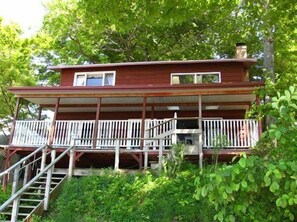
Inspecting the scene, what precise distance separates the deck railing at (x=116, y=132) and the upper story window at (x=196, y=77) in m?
3.42

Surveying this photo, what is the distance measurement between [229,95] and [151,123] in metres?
3.43

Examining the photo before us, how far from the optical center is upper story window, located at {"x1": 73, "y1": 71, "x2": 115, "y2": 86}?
17.5 metres

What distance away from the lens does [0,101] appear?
2091 cm

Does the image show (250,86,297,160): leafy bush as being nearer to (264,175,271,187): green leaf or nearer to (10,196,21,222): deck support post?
(264,175,271,187): green leaf

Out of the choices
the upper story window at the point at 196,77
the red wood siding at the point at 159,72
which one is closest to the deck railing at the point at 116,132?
the red wood siding at the point at 159,72

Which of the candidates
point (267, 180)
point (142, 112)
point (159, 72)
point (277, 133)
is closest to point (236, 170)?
point (267, 180)

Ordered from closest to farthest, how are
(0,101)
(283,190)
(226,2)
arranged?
(283,190), (226,2), (0,101)

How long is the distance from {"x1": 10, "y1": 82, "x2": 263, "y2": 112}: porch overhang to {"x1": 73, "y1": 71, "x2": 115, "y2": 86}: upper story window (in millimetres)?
1596

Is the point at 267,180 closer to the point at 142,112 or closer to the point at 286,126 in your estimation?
the point at 286,126

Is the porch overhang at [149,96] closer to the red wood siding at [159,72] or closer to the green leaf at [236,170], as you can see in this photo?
the red wood siding at [159,72]

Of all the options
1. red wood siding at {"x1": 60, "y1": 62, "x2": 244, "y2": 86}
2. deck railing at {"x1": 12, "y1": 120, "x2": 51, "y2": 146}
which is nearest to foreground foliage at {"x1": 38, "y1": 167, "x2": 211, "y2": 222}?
deck railing at {"x1": 12, "y1": 120, "x2": 51, "y2": 146}

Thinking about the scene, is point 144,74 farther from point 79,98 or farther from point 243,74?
point 243,74

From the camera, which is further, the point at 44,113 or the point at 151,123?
the point at 44,113

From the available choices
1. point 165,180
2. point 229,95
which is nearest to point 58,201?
point 165,180
